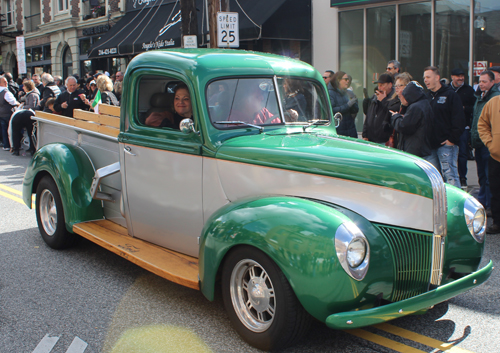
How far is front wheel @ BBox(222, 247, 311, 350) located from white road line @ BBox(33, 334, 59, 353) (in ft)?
4.06

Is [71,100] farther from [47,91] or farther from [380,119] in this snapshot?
[380,119]

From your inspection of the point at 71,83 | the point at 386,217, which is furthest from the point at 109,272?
the point at 71,83

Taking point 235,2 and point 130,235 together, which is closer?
point 130,235

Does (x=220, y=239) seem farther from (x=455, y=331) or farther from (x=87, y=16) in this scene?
(x=87, y=16)

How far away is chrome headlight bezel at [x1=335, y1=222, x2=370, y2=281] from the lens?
299 centimetres

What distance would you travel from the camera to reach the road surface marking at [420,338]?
3430mm

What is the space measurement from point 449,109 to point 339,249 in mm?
5209

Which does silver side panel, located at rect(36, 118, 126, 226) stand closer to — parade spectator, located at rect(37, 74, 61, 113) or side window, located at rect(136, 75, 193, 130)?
side window, located at rect(136, 75, 193, 130)

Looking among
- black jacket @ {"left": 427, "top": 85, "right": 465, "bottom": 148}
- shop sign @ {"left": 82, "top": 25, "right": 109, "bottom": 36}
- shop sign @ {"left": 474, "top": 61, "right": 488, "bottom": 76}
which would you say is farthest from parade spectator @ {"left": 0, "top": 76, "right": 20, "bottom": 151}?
shop sign @ {"left": 474, "top": 61, "right": 488, "bottom": 76}

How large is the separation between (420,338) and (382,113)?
4508mm

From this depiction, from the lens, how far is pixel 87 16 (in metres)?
26.0

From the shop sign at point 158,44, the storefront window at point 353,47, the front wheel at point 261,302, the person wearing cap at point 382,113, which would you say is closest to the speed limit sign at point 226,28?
the person wearing cap at point 382,113

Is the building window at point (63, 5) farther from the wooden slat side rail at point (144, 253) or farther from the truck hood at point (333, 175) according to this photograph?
the truck hood at point (333, 175)

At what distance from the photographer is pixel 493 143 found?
6.37 metres
